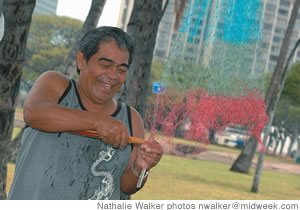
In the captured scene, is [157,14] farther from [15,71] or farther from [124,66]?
[124,66]

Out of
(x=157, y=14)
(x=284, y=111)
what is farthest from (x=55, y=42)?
(x=157, y=14)

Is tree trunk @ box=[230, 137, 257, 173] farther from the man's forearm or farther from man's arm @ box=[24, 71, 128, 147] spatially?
man's arm @ box=[24, 71, 128, 147]

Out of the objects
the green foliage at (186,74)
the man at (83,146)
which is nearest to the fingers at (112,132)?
the man at (83,146)

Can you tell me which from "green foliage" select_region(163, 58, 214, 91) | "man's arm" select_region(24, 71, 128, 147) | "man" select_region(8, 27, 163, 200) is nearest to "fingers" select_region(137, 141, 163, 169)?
"man" select_region(8, 27, 163, 200)

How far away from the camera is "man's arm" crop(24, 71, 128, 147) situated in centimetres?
192

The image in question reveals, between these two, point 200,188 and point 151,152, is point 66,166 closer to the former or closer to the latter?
point 151,152

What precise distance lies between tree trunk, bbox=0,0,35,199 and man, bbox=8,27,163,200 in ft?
6.76

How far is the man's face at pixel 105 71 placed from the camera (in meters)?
2.26

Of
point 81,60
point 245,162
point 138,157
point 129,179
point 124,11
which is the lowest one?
point 245,162

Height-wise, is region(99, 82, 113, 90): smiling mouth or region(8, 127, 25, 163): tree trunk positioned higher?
region(99, 82, 113, 90): smiling mouth

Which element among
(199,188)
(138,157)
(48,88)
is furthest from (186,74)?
(199,188)

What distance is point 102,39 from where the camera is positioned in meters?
2.28

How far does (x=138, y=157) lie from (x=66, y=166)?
14.8 inches

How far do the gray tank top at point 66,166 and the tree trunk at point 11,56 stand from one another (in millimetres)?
2084
